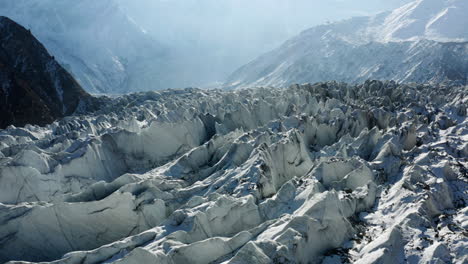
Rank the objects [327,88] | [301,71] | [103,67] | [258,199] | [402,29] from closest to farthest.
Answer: [258,199]
[327,88]
[301,71]
[402,29]
[103,67]

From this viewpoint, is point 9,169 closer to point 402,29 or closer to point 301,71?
point 301,71

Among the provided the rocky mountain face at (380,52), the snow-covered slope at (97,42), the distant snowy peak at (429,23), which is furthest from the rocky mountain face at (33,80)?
the distant snowy peak at (429,23)

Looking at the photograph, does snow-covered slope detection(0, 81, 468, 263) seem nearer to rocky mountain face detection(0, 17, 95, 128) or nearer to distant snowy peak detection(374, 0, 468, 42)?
rocky mountain face detection(0, 17, 95, 128)

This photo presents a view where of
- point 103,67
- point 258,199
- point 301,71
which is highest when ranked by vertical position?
point 103,67

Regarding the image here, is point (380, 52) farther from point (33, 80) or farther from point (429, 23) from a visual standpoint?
point (33, 80)

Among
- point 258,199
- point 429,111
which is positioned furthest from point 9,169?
point 429,111

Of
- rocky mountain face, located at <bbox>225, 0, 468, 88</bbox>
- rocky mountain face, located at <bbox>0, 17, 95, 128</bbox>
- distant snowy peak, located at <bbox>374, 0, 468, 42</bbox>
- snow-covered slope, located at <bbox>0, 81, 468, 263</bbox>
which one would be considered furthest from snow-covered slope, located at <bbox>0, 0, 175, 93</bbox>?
snow-covered slope, located at <bbox>0, 81, 468, 263</bbox>
